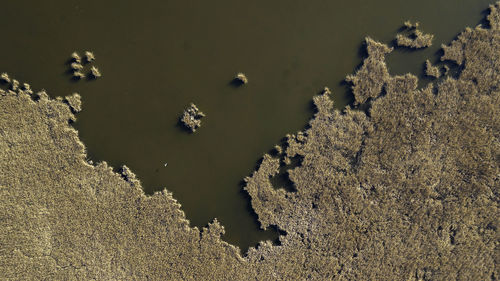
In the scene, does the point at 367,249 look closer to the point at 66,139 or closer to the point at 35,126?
the point at 66,139

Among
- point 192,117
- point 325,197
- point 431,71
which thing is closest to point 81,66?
point 192,117

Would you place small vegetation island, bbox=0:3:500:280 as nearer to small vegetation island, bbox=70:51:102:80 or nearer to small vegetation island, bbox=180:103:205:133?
small vegetation island, bbox=70:51:102:80

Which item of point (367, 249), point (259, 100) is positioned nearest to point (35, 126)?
point (259, 100)

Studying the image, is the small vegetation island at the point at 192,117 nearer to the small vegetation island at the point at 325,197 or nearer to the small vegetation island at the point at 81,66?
the small vegetation island at the point at 325,197

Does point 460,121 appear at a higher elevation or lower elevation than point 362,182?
higher

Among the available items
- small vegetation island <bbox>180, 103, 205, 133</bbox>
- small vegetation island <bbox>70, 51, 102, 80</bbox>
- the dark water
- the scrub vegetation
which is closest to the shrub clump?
the dark water

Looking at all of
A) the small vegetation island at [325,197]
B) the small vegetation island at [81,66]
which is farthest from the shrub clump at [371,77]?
the small vegetation island at [81,66]
